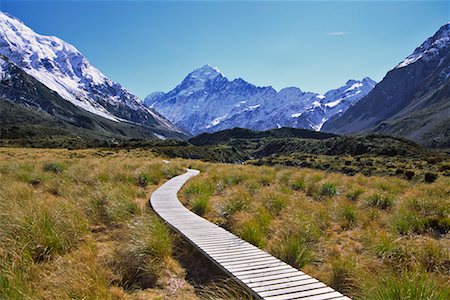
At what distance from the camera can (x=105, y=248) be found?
7.64 meters

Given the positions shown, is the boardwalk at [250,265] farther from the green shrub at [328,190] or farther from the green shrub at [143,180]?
the green shrub at [143,180]

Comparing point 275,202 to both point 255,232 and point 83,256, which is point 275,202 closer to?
point 255,232

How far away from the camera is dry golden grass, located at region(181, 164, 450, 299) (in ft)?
18.3

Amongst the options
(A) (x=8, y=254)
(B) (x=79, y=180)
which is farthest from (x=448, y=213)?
(B) (x=79, y=180)

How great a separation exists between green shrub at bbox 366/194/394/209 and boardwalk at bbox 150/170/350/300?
678cm

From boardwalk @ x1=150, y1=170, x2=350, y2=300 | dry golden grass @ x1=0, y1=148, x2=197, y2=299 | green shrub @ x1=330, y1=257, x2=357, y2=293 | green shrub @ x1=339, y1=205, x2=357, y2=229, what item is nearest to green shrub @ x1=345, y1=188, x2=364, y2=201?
green shrub @ x1=339, y1=205, x2=357, y2=229

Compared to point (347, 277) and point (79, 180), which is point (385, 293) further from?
point (79, 180)

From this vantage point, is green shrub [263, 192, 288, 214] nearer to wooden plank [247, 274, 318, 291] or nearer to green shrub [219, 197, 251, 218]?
green shrub [219, 197, 251, 218]

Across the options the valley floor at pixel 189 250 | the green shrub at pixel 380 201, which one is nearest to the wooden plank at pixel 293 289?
the valley floor at pixel 189 250

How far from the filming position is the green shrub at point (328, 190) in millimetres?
14633

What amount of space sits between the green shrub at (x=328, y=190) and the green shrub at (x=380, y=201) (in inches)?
74.6

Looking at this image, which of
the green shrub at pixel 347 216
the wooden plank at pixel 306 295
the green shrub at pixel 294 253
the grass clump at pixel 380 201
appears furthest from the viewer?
the grass clump at pixel 380 201

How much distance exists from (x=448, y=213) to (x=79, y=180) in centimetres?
1401

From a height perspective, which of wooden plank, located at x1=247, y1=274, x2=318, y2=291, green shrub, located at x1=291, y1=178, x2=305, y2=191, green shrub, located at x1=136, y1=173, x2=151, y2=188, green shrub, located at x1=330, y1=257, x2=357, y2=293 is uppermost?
wooden plank, located at x1=247, y1=274, x2=318, y2=291
